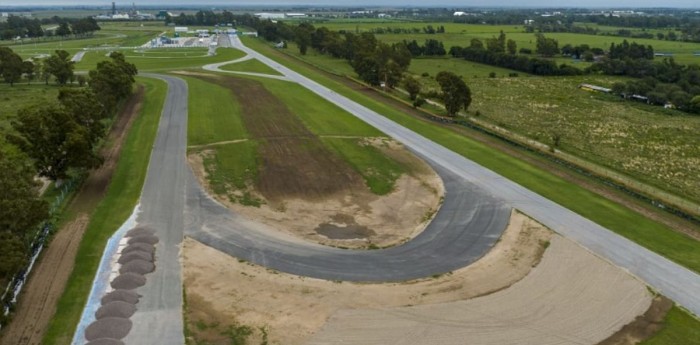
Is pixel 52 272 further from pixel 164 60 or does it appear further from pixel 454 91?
pixel 164 60

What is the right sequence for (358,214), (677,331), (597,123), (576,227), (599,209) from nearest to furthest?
1. (677,331)
2. (576,227)
3. (358,214)
4. (599,209)
5. (597,123)

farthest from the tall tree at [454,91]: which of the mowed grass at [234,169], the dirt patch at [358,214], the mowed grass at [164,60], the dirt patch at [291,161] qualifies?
the mowed grass at [164,60]

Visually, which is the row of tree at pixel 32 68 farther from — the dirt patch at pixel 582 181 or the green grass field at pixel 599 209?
the green grass field at pixel 599 209

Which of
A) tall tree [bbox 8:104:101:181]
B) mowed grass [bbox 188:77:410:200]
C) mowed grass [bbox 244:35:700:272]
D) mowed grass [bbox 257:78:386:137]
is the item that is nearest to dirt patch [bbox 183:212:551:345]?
mowed grass [bbox 244:35:700:272]

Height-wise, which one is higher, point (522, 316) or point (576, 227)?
point (576, 227)

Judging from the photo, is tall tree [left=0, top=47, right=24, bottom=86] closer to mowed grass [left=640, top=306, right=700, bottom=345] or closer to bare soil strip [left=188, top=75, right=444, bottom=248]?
→ bare soil strip [left=188, top=75, right=444, bottom=248]

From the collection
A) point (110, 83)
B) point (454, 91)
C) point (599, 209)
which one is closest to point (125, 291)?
point (599, 209)

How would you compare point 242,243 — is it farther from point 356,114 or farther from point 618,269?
point 356,114
